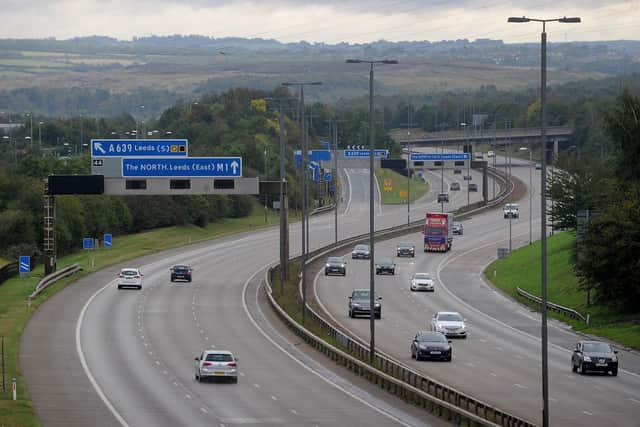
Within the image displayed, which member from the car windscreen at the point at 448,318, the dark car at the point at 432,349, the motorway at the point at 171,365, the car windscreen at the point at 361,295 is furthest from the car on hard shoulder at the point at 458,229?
the dark car at the point at 432,349

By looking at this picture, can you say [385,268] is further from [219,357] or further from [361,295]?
[219,357]

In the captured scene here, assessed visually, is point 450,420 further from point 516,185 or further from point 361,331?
point 516,185

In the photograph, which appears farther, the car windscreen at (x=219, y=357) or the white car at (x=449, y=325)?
the white car at (x=449, y=325)

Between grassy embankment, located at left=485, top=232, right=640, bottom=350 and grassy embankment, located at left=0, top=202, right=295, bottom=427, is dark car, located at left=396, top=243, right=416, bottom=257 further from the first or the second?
grassy embankment, located at left=0, top=202, right=295, bottom=427

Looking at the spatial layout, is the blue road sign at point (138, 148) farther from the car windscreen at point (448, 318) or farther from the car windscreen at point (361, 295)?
the car windscreen at point (448, 318)

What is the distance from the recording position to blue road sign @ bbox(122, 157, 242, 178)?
85188 millimetres

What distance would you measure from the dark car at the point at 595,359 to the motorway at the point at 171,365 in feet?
30.6

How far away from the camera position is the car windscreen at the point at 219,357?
44719 millimetres

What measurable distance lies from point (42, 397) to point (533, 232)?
94.3 m

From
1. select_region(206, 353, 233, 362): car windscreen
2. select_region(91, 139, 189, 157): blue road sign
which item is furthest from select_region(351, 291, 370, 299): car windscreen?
select_region(206, 353, 233, 362): car windscreen

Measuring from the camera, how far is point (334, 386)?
4441 cm

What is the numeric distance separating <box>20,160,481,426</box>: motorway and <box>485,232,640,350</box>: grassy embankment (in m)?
16.6

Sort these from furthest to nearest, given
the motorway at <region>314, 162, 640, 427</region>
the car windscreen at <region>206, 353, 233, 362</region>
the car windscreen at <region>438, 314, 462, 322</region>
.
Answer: the car windscreen at <region>438, 314, 462, 322</region> → the car windscreen at <region>206, 353, 233, 362</region> → the motorway at <region>314, 162, 640, 427</region>

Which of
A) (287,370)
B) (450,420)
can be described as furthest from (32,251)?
(450,420)
